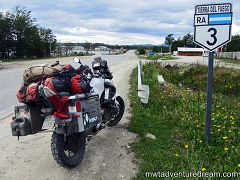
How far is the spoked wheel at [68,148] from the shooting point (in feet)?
13.9

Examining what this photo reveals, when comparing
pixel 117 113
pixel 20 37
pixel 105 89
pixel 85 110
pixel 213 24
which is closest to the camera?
pixel 85 110

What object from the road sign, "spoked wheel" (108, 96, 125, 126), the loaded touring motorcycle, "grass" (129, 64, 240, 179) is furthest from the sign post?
"spoked wheel" (108, 96, 125, 126)

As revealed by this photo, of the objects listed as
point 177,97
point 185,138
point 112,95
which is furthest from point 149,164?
point 177,97

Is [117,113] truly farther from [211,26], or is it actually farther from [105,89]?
[211,26]

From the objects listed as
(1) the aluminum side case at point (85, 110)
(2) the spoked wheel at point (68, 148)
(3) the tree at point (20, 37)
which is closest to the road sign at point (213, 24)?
(1) the aluminum side case at point (85, 110)

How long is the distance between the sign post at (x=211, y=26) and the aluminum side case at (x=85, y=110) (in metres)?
1.79

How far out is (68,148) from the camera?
14.9 ft

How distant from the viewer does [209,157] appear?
4.76 m

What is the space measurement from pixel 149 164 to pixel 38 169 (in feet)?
5.13

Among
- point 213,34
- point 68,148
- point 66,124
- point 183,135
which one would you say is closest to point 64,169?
point 68,148

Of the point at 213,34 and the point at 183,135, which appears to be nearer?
the point at 213,34

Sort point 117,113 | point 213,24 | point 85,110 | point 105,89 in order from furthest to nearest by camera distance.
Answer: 1. point 117,113
2. point 105,89
3. point 213,24
4. point 85,110

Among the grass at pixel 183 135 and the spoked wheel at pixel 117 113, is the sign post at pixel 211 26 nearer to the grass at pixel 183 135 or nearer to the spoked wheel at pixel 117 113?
the grass at pixel 183 135

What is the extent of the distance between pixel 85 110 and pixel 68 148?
0.60m
